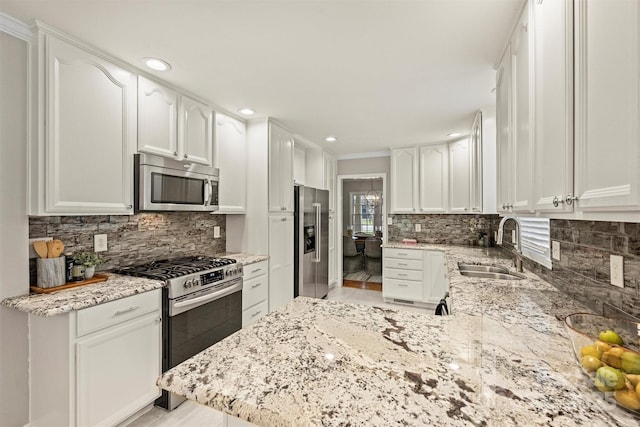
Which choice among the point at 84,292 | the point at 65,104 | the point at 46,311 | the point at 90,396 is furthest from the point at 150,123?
the point at 90,396

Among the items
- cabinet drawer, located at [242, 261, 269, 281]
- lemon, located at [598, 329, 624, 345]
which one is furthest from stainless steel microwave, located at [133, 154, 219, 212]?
lemon, located at [598, 329, 624, 345]

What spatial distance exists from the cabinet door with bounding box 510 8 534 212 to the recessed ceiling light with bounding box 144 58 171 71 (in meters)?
2.18

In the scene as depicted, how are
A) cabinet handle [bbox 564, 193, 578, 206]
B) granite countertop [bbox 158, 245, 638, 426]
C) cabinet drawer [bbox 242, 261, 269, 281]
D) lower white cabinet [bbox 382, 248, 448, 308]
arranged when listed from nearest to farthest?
1. granite countertop [bbox 158, 245, 638, 426]
2. cabinet handle [bbox 564, 193, 578, 206]
3. cabinet drawer [bbox 242, 261, 269, 281]
4. lower white cabinet [bbox 382, 248, 448, 308]

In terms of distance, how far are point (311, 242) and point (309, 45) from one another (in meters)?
2.77

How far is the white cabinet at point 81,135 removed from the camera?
1.63 m

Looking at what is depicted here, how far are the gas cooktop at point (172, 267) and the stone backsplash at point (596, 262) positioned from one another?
235cm

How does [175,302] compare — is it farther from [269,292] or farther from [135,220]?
[269,292]

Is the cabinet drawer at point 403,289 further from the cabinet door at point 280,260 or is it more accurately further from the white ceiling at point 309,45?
the white ceiling at point 309,45

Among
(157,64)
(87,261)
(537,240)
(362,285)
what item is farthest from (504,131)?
(362,285)

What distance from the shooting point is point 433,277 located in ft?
13.1

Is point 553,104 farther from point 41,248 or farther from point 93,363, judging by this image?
point 41,248

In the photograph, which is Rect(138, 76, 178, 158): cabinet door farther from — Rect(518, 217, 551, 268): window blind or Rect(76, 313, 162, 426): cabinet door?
Rect(518, 217, 551, 268): window blind

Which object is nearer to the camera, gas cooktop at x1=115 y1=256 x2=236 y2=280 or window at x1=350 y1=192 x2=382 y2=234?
gas cooktop at x1=115 y1=256 x2=236 y2=280

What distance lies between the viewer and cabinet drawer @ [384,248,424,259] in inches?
161
